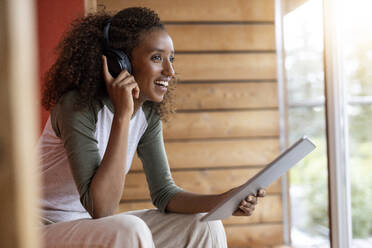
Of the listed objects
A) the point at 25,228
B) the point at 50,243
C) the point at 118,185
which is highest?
the point at 25,228

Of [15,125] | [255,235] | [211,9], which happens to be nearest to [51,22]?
[211,9]

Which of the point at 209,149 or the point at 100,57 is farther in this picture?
the point at 209,149

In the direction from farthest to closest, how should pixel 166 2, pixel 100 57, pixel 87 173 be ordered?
1. pixel 166 2
2. pixel 100 57
3. pixel 87 173

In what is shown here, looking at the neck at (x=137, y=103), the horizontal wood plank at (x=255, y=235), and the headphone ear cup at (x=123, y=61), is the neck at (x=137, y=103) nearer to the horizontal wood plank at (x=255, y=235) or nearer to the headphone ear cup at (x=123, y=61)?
the headphone ear cup at (x=123, y=61)

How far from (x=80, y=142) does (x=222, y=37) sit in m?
2.00

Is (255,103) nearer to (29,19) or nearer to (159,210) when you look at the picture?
(159,210)

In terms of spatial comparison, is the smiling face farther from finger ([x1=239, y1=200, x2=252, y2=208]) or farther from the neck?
finger ([x1=239, y1=200, x2=252, y2=208])

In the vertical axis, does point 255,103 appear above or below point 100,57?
below

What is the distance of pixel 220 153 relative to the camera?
3143 mm

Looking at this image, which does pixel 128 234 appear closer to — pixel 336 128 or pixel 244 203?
pixel 244 203

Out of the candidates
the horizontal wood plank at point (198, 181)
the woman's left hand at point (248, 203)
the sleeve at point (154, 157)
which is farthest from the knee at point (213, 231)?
the horizontal wood plank at point (198, 181)

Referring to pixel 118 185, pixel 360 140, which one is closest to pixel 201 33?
pixel 360 140

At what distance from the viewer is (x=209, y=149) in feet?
10.3

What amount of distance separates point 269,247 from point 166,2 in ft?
6.08
